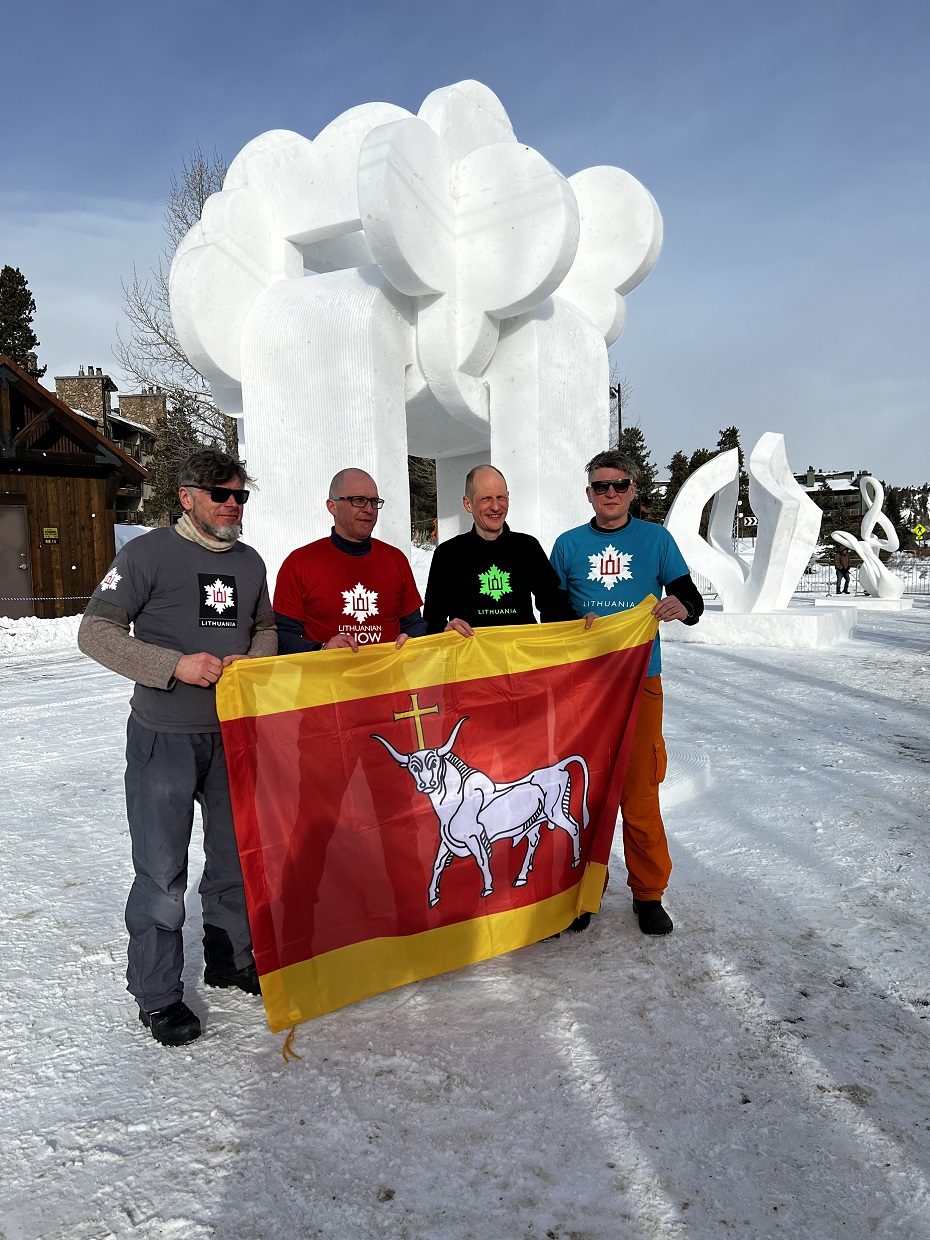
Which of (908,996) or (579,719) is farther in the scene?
(579,719)

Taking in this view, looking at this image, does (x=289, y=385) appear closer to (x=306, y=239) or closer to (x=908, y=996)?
(x=306, y=239)

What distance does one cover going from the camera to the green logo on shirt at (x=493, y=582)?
3.35m

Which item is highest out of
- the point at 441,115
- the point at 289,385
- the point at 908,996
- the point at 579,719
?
the point at 441,115

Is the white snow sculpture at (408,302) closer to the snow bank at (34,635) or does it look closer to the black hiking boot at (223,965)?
the black hiking boot at (223,965)

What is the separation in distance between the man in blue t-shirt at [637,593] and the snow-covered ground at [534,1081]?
28cm

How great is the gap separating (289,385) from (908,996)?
695 centimetres

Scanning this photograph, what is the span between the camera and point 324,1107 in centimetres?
219

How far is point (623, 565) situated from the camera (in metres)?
3.42

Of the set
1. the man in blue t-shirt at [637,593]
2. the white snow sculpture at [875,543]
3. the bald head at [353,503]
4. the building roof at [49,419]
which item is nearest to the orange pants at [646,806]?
the man in blue t-shirt at [637,593]

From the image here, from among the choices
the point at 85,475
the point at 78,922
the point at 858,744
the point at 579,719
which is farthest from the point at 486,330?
the point at 85,475

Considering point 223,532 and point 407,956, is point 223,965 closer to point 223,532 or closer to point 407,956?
point 407,956

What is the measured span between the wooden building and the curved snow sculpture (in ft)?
42.5

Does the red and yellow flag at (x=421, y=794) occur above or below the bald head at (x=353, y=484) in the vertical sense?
below

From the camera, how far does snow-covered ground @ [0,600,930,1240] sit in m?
1.85
